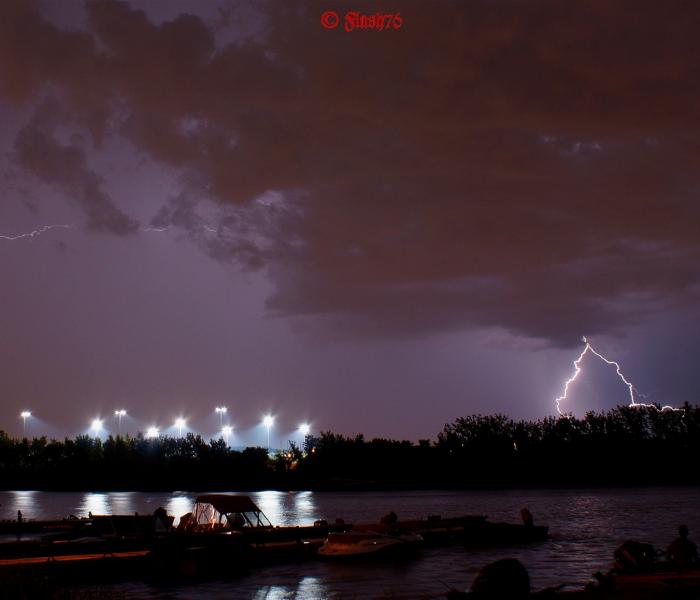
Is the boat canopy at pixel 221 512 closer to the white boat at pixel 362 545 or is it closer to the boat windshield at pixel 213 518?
the boat windshield at pixel 213 518

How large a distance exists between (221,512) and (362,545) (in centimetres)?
790

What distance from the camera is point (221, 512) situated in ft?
150

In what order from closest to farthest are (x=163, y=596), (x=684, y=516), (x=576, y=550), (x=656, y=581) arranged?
(x=656, y=581) → (x=163, y=596) → (x=576, y=550) → (x=684, y=516)

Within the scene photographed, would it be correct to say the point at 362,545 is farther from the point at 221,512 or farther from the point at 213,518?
the point at 213,518

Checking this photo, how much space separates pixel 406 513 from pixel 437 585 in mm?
76673

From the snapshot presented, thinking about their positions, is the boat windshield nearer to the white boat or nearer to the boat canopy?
the boat canopy

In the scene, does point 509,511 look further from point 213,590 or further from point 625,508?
point 213,590

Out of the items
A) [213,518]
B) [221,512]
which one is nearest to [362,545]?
[221,512]

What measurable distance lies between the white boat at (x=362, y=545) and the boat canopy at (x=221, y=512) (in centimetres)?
382

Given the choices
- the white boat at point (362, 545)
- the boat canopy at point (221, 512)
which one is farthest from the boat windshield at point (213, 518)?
the white boat at point (362, 545)

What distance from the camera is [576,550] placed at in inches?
2196

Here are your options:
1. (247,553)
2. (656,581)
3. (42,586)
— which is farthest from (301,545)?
(42,586)

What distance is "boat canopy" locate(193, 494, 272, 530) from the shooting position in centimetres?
4547

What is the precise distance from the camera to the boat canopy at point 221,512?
1790 inches
